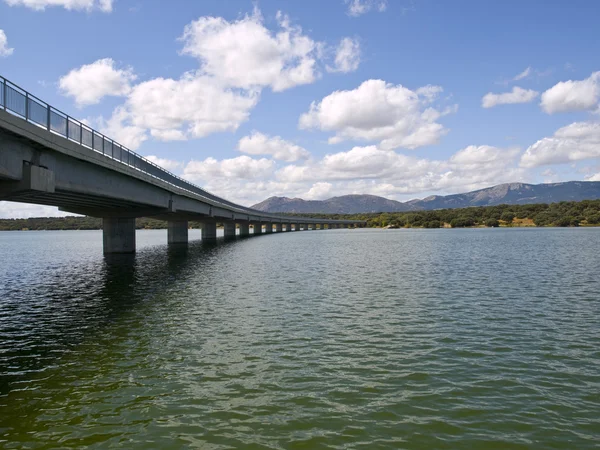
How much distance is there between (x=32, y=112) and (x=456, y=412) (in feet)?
81.7

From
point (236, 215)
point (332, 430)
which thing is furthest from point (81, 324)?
point (236, 215)

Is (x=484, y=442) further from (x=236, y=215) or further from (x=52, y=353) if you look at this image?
(x=236, y=215)

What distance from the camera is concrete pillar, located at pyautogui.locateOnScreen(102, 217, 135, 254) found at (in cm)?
6119

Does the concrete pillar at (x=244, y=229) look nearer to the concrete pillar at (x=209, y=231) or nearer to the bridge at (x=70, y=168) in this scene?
the concrete pillar at (x=209, y=231)

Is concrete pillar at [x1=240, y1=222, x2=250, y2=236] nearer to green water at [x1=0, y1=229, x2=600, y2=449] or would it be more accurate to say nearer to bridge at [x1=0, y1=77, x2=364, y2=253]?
bridge at [x1=0, y1=77, x2=364, y2=253]

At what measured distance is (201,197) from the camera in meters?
70.6

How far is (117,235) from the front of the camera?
202ft

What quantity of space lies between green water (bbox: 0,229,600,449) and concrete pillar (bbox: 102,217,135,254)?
110ft

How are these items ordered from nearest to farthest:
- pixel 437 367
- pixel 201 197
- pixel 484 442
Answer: pixel 484 442
pixel 437 367
pixel 201 197

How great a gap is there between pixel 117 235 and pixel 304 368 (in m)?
54.8

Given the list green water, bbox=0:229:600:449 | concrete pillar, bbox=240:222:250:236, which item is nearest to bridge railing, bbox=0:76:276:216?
green water, bbox=0:229:600:449

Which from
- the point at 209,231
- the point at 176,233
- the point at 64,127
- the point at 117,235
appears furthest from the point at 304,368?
the point at 209,231

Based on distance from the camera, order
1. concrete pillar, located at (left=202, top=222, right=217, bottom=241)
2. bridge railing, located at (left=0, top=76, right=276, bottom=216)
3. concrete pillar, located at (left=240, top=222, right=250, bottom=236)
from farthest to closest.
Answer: concrete pillar, located at (left=240, top=222, right=250, bottom=236), concrete pillar, located at (left=202, top=222, right=217, bottom=241), bridge railing, located at (left=0, top=76, right=276, bottom=216)

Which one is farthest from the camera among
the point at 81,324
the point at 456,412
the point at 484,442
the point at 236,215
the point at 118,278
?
the point at 236,215
